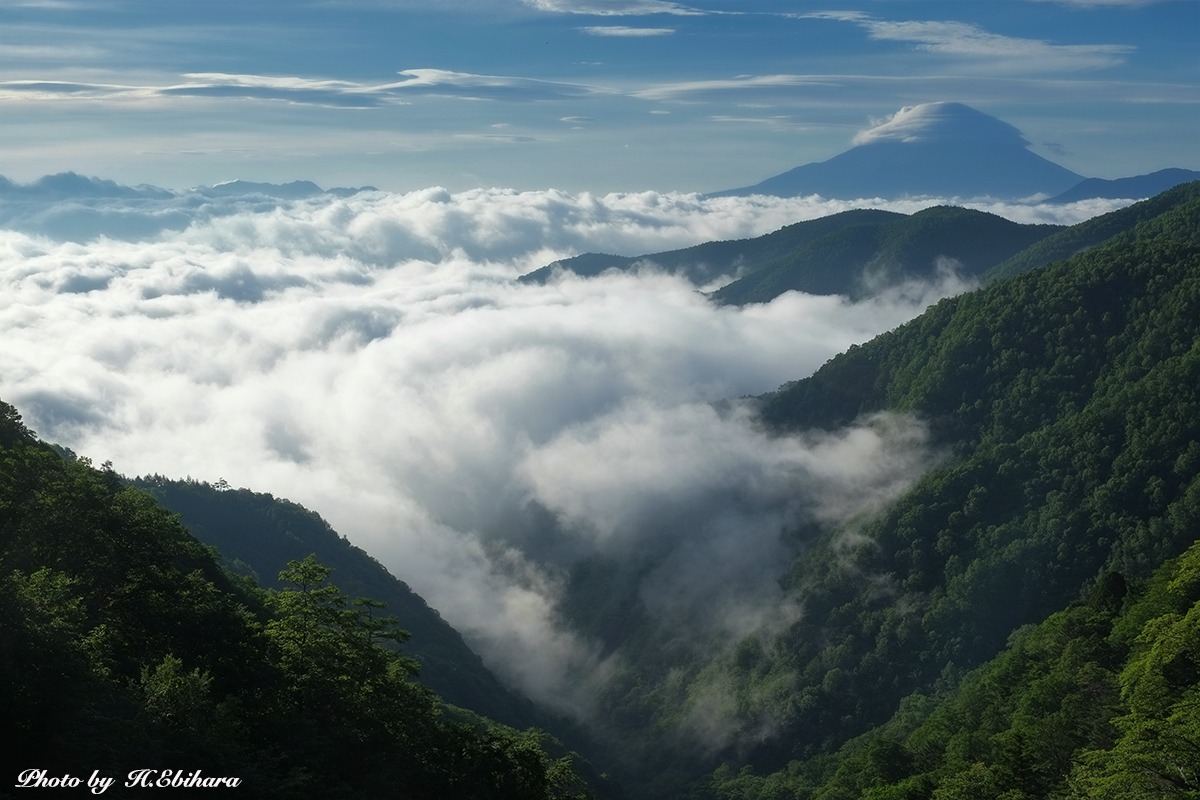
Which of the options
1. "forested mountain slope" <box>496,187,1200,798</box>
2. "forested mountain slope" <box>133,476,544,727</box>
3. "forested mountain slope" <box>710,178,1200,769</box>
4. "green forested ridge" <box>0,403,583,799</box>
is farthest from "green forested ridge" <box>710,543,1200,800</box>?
"forested mountain slope" <box>133,476,544,727</box>

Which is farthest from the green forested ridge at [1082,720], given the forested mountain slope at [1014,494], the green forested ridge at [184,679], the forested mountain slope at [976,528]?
the forested mountain slope at [976,528]

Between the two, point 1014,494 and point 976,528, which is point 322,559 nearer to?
point 976,528

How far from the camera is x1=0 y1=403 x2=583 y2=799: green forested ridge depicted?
2706cm

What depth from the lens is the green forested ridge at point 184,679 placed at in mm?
27062

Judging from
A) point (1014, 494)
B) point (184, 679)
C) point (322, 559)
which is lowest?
point (322, 559)

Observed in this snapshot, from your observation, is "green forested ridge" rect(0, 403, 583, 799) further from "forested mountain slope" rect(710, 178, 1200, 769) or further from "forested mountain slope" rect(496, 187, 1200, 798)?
"forested mountain slope" rect(710, 178, 1200, 769)

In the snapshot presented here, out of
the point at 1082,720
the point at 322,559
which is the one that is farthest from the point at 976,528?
the point at 322,559

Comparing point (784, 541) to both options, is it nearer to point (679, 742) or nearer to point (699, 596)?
point (699, 596)

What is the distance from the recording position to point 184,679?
3075 cm

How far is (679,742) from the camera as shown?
14112 centimetres

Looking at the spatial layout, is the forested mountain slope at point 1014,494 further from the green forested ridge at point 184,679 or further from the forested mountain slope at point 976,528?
the green forested ridge at point 184,679

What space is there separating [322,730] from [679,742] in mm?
112883

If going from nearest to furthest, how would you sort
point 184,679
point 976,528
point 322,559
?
point 184,679, point 976,528, point 322,559

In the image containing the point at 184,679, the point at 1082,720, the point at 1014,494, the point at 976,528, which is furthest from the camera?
the point at 976,528
